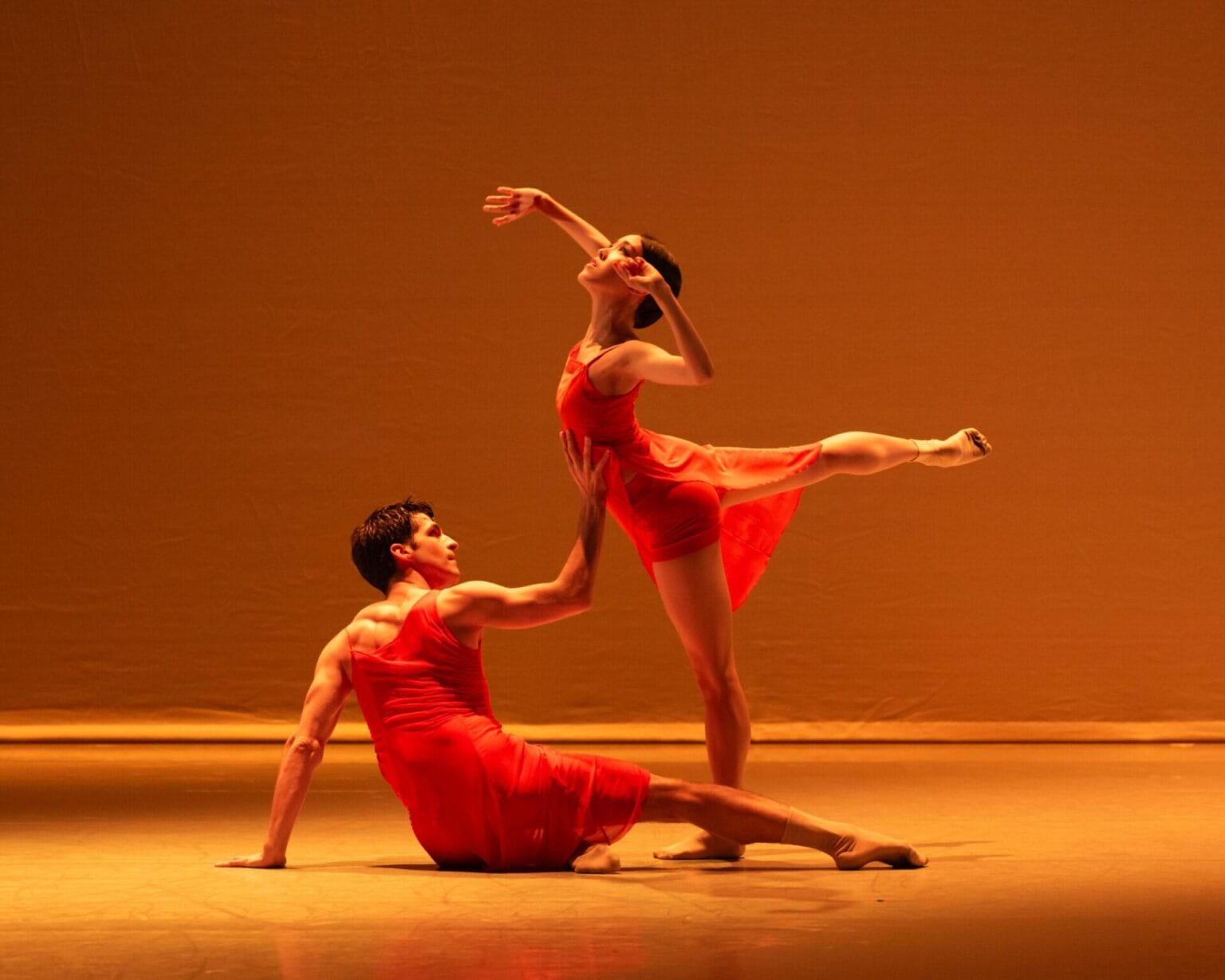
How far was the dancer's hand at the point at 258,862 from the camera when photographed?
340cm

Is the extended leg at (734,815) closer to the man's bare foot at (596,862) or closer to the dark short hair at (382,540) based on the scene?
the man's bare foot at (596,862)

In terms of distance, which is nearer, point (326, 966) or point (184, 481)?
point (326, 966)

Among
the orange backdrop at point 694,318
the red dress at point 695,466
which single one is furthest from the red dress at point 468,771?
the orange backdrop at point 694,318

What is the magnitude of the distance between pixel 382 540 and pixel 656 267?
2.70 feet

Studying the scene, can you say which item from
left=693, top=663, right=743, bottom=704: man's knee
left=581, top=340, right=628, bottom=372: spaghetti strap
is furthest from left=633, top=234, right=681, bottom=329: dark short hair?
left=693, top=663, right=743, bottom=704: man's knee

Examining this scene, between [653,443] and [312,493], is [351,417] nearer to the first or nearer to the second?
[312,493]

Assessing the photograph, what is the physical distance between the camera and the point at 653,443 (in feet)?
12.0

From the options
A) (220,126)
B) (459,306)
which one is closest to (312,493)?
(459,306)

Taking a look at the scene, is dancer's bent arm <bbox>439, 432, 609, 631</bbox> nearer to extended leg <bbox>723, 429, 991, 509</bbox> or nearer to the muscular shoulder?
the muscular shoulder

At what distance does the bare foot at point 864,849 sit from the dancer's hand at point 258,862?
1046 mm

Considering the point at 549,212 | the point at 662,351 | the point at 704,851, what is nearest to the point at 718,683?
the point at 704,851

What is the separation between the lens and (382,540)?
3516mm

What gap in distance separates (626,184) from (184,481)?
1.78 metres

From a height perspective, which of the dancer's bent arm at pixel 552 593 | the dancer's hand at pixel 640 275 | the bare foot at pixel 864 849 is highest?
the dancer's hand at pixel 640 275
